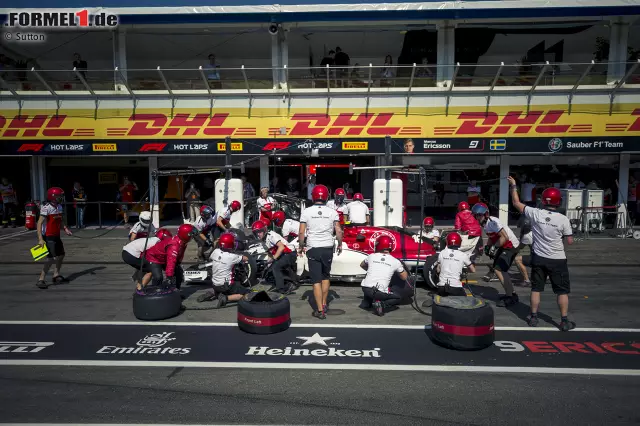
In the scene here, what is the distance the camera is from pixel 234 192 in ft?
43.3

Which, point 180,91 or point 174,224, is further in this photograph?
point 174,224

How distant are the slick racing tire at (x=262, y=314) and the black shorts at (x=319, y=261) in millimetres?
815

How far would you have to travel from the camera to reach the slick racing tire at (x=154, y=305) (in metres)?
7.61

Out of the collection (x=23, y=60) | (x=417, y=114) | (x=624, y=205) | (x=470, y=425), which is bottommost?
(x=470, y=425)

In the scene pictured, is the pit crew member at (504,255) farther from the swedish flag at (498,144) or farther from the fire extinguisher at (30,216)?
the fire extinguisher at (30,216)

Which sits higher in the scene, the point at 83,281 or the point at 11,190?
the point at 11,190

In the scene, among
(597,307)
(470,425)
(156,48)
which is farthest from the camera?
(156,48)

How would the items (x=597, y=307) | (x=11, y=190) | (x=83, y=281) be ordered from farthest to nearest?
(x=11, y=190), (x=83, y=281), (x=597, y=307)

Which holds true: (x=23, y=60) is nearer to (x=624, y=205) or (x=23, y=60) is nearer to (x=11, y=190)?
(x=11, y=190)

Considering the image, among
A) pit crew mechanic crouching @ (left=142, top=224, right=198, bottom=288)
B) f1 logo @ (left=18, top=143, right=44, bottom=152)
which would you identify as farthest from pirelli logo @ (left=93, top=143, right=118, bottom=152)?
pit crew mechanic crouching @ (left=142, top=224, right=198, bottom=288)

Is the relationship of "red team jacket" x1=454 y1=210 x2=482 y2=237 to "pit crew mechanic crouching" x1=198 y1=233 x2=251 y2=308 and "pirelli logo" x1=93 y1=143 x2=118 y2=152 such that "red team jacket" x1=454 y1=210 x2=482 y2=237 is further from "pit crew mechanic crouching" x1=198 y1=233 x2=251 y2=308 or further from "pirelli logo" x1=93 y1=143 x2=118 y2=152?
"pirelli logo" x1=93 y1=143 x2=118 y2=152

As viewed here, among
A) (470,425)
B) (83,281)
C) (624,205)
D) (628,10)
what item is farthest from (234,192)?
(628,10)

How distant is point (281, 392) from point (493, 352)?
2.82 m

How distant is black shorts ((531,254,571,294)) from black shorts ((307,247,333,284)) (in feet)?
10.00
